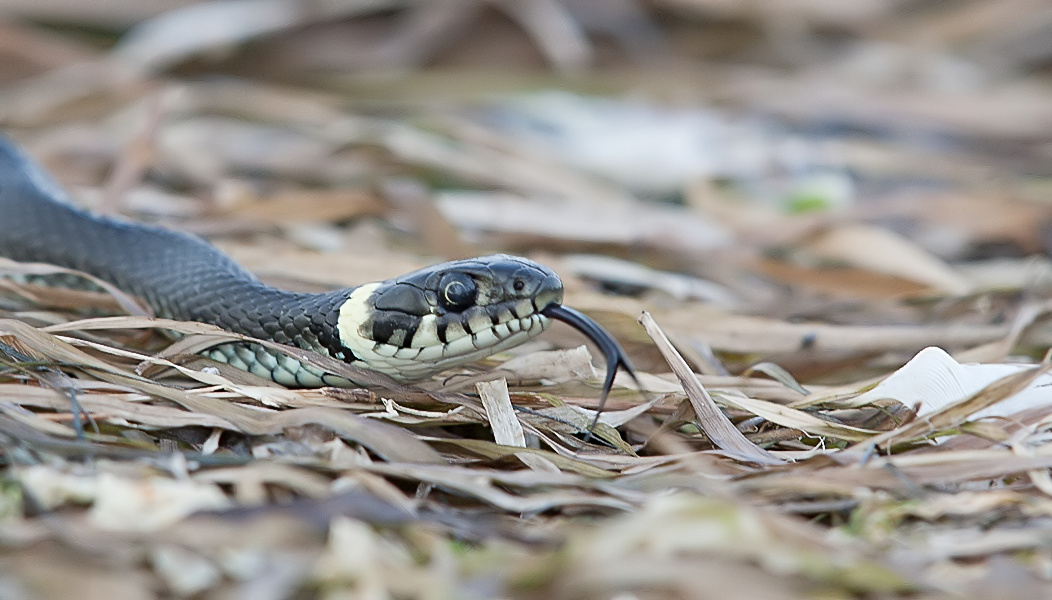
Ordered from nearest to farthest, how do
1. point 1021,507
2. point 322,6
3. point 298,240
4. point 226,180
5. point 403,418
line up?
point 1021,507, point 403,418, point 298,240, point 226,180, point 322,6

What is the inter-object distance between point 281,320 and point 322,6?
15.0 feet

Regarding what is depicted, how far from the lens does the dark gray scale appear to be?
9.20 ft

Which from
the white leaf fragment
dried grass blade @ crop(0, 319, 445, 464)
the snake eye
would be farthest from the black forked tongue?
the white leaf fragment

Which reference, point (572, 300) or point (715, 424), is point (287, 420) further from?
point (572, 300)

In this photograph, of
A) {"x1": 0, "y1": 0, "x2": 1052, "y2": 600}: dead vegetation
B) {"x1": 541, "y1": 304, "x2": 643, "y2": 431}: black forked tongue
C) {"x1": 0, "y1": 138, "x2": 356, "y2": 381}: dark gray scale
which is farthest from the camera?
{"x1": 0, "y1": 138, "x2": 356, "y2": 381}: dark gray scale

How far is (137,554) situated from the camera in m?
1.86

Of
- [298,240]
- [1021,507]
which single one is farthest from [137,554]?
[298,240]

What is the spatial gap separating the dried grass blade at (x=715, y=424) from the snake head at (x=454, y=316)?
0.35 metres

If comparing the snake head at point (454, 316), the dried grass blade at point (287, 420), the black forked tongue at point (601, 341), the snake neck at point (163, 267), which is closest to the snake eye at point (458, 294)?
the snake head at point (454, 316)

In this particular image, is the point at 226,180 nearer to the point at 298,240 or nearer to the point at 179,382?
the point at 298,240

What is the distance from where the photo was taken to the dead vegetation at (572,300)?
1861 millimetres

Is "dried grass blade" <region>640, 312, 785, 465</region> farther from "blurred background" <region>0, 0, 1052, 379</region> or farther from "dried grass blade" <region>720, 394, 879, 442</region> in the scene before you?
"blurred background" <region>0, 0, 1052, 379</region>

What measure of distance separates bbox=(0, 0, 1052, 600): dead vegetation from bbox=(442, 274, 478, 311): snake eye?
22 cm

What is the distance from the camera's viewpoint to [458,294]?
2.67 m
